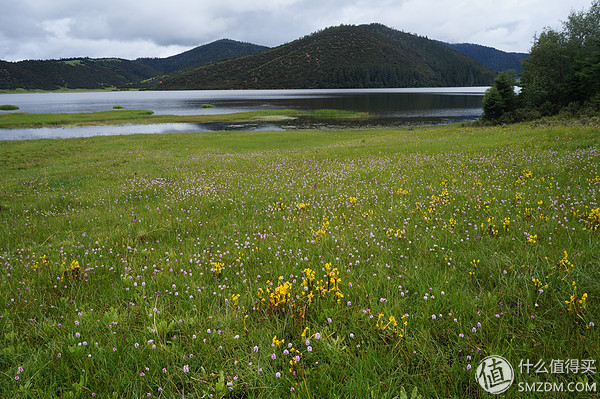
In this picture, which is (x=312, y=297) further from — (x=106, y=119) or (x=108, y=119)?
(x=106, y=119)

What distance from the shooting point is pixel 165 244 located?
5.99 meters

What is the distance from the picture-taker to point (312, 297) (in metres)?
3.65

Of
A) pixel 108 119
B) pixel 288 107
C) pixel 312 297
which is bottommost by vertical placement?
pixel 312 297

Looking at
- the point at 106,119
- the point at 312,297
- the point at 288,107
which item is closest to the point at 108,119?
the point at 106,119

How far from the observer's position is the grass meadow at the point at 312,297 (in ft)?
8.50

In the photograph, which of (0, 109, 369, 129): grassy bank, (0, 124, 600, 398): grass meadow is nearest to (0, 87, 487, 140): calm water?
(0, 109, 369, 129): grassy bank

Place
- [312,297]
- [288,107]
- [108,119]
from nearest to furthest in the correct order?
[312,297]
[108,119]
[288,107]

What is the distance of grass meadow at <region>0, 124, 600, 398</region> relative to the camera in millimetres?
2590

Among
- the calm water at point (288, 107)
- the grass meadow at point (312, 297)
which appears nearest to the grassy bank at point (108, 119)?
the calm water at point (288, 107)

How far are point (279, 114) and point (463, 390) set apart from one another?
86303mm

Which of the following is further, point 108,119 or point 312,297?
point 108,119

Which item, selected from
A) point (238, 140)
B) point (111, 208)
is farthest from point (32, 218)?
point (238, 140)

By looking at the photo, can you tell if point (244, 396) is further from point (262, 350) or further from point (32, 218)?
point (32, 218)

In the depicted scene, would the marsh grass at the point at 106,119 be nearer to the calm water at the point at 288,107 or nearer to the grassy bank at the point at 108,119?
the grassy bank at the point at 108,119
